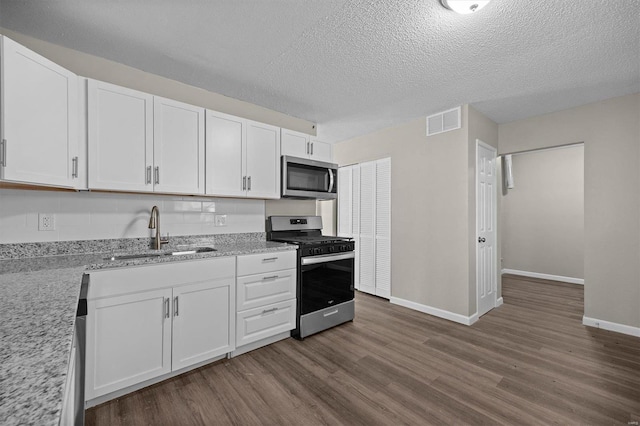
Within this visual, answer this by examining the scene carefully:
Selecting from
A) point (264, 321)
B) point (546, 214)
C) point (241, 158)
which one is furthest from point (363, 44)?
point (546, 214)

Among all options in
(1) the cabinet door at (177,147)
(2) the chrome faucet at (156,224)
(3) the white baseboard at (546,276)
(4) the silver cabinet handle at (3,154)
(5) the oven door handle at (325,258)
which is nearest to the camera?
(4) the silver cabinet handle at (3,154)

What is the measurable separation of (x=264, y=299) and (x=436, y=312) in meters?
2.16

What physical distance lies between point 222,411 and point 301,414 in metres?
0.50

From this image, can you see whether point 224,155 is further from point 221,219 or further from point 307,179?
point 307,179

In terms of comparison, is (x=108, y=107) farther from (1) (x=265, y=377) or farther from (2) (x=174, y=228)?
(1) (x=265, y=377)

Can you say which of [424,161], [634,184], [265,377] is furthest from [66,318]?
[634,184]

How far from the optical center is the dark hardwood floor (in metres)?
1.77

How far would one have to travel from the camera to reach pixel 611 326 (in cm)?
306

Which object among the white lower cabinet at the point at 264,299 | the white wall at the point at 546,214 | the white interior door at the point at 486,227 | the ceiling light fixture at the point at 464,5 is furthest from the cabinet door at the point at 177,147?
the white wall at the point at 546,214

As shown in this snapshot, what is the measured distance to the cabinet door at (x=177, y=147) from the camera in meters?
2.29

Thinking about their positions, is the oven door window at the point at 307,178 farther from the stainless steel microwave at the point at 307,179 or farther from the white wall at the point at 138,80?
the white wall at the point at 138,80

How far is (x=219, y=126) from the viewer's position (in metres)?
2.63

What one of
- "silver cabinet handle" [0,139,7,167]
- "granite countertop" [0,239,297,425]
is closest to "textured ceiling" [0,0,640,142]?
"silver cabinet handle" [0,139,7,167]

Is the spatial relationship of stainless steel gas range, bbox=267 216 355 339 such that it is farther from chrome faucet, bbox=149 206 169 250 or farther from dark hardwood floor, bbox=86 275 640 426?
chrome faucet, bbox=149 206 169 250
